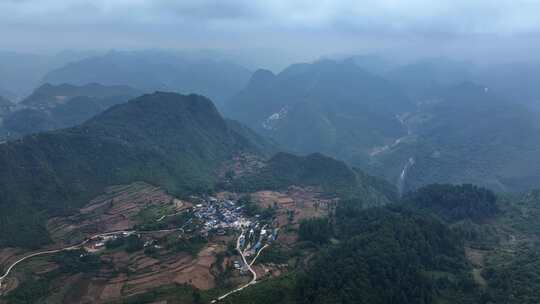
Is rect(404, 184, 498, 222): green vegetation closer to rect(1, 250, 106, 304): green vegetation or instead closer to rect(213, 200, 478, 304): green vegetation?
rect(213, 200, 478, 304): green vegetation

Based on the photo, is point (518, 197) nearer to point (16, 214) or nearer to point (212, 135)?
point (212, 135)

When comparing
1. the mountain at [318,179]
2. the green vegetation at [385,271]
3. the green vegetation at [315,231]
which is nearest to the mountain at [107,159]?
the mountain at [318,179]

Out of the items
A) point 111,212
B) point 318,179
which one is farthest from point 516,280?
point 111,212

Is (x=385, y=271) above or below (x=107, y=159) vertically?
below

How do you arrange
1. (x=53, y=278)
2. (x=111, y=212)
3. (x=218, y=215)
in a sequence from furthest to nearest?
(x=111, y=212) < (x=218, y=215) < (x=53, y=278)

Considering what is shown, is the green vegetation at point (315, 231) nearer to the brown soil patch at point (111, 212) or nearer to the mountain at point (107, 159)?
the brown soil patch at point (111, 212)

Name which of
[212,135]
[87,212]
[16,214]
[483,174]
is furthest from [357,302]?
[483,174]

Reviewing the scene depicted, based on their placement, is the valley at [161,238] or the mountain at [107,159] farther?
the mountain at [107,159]

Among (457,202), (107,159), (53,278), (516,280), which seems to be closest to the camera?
(516,280)

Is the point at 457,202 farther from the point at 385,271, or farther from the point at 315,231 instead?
the point at 385,271

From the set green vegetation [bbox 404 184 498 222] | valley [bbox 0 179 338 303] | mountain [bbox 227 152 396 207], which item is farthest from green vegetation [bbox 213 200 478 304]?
mountain [bbox 227 152 396 207]
